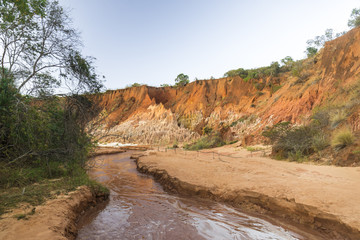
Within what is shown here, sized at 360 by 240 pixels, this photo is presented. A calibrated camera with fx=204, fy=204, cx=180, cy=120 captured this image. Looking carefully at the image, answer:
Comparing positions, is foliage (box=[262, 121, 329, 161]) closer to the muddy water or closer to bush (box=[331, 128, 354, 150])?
bush (box=[331, 128, 354, 150])

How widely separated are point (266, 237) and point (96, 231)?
313 cm

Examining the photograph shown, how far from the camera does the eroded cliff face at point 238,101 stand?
14820mm

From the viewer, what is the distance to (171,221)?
4336 millimetres

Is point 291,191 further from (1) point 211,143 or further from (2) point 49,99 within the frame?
(1) point 211,143

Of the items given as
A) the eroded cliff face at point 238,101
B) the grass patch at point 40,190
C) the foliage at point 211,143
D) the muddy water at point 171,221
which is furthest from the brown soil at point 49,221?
the foliage at point 211,143

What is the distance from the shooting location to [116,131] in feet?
109

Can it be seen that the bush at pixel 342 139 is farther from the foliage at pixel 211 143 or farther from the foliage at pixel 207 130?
the foliage at pixel 207 130

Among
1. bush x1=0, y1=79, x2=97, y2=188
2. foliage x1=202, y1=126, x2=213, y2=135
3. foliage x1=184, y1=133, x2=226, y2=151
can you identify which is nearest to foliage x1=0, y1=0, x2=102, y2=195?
bush x1=0, y1=79, x2=97, y2=188

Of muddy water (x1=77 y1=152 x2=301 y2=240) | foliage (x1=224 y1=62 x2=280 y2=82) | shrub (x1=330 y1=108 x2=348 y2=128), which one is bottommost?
muddy water (x1=77 y1=152 x2=301 y2=240)

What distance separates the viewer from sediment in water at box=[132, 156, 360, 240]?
350 centimetres

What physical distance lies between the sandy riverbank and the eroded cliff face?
3.60 m

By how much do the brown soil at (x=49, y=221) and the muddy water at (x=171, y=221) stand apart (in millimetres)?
316

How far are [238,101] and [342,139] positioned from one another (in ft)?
70.5

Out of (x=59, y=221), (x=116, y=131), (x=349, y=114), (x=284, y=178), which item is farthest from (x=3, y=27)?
(x=116, y=131)
